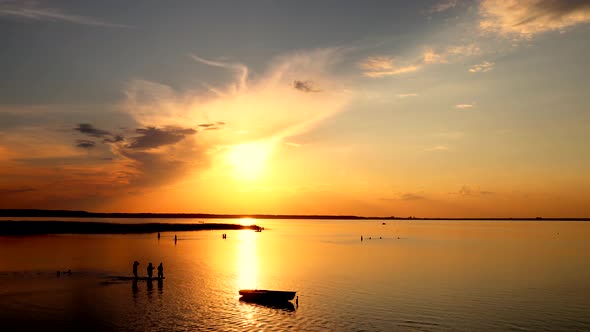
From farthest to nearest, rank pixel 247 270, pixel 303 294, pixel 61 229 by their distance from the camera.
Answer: pixel 61 229, pixel 247 270, pixel 303 294

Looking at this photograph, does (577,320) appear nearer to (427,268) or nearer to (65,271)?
(427,268)

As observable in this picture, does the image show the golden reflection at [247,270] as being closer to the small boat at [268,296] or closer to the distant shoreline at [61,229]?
the small boat at [268,296]

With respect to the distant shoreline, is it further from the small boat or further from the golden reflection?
the small boat

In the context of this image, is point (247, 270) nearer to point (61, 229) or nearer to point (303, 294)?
point (303, 294)

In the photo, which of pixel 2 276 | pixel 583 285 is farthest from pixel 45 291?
pixel 583 285

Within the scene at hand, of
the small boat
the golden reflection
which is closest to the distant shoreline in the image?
the golden reflection

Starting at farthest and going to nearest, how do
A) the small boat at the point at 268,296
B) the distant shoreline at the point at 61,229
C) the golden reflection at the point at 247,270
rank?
the distant shoreline at the point at 61,229
the golden reflection at the point at 247,270
the small boat at the point at 268,296

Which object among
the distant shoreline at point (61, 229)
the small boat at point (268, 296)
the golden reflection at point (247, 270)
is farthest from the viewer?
the distant shoreline at point (61, 229)

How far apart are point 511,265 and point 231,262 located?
5281 cm

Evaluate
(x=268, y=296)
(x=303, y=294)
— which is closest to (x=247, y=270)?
(x=303, y=294)

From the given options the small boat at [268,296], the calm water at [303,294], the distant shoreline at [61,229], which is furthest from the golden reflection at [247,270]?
the distant shoreline at [61,229]

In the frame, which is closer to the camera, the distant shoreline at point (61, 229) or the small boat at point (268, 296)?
the small boat at point (268, 296)

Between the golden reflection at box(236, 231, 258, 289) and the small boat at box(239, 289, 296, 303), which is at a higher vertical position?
the small boat at box(239, 289, 296, 303)

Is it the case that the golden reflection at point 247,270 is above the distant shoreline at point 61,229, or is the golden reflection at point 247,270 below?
below
